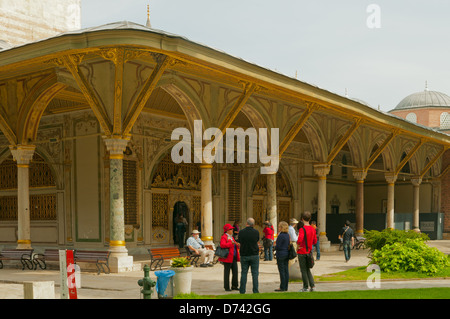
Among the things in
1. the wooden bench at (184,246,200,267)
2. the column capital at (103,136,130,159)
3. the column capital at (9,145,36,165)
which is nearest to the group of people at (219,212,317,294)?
the column capital at (103,136,130,159)

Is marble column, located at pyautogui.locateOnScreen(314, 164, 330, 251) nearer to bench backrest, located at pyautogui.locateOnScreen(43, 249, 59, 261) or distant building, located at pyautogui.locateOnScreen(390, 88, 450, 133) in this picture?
bench backrest, located at pyautogui.locateOnScreen(43, 249, 59, 261)

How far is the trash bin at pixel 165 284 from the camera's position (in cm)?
948

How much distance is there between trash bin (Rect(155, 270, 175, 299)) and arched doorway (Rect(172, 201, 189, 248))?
477 inches

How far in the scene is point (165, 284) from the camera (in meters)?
9.58

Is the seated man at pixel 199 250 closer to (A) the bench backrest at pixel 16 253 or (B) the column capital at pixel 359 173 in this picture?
(A) the bench backrest at pixel 16 253

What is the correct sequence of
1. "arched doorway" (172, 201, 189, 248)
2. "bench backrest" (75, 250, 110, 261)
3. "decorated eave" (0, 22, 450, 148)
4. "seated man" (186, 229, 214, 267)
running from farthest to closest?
"arched doorway" (172, 201, 189, 248) → "seated man" (186, 229, 214, 267) → "bench backrest" (75, 250, 110, 261) → "decorated eave" (0, 22, 450, 148)

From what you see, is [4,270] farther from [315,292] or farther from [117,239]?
[315,292]

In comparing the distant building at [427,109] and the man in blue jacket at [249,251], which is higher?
the distant building at [427,109]

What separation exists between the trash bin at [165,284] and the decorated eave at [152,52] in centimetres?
580

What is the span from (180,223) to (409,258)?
32.4ft

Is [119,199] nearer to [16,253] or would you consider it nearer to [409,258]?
[16,253]

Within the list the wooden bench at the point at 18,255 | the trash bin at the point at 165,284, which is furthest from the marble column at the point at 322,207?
the trash bin at the point at 165,284

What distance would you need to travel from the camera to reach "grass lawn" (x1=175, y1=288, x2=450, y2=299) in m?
9.66
